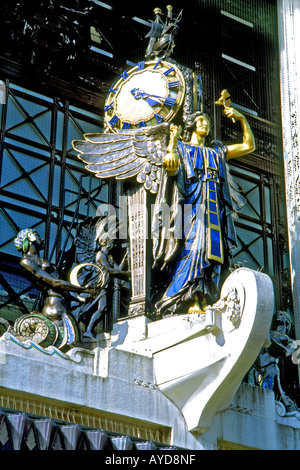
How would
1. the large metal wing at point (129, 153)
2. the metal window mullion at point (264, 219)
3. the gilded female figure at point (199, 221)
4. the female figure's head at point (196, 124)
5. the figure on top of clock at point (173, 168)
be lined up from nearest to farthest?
the gilded female figure at point (199, 221) → the figure on top of clock at point (173, 168) → the large metal wing at point (129, 153) → the female figure's head at point (196, 124) → the metal window mullion at point (264, 219)

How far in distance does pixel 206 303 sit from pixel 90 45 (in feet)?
22.2

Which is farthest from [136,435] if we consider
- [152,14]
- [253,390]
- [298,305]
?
[152,14]

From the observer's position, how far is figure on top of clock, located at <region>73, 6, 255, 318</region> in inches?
690

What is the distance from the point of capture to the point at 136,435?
16.1 m

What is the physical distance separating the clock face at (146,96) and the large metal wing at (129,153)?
35 centimetres

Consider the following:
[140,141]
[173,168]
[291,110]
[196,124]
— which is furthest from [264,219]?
[173,168]

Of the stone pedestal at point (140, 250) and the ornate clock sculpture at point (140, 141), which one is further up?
the ornate clock sculpture at point (140, 141)

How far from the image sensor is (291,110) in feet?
74.4

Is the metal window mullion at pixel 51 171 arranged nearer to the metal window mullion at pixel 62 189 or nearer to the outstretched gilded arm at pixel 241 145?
the metal window mullion at pixel 62 189

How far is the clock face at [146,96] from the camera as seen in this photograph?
18.8 meters

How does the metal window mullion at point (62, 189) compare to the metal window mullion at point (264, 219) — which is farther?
the metal window mullion at point (264, 219)

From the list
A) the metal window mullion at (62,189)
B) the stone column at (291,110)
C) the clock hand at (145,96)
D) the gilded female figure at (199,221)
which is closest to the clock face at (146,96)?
the clock hand at (145,96)
